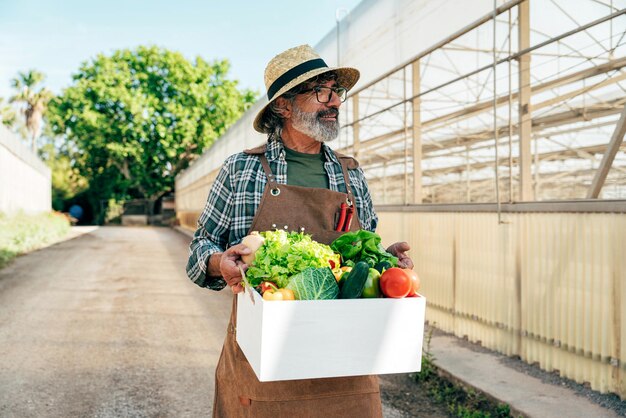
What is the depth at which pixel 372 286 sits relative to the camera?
6.21 feet

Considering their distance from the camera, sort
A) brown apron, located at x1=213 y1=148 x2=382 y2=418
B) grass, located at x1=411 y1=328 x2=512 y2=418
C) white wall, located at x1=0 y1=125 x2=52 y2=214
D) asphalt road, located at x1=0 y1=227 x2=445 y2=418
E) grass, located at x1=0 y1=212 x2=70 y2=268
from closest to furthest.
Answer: brown apron, located at x1=213 y1=148 x2=382 y2=418, grass, located at x1=411 y1=328 x2=512 y2=418, asphalt road, located at x1=0 y1=227 x2=445 y2=418, grass, located at x1=0 y1=212 x2=70 y2=268, white wall, located at x1=0 y1=125 x2=52 y2=214

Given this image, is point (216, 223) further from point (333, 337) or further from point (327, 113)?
point (333, 337)

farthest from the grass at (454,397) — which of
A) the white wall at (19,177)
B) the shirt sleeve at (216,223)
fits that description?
the white wall at (19,177)

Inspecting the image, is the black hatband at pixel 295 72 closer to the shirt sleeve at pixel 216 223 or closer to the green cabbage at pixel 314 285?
the shirt sleeve at pixel 216 223

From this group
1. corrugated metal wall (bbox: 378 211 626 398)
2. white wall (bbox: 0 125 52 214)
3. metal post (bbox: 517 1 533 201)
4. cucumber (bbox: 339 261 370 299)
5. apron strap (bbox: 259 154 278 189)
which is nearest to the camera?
cucumber (bbox: 339 261 370 299)

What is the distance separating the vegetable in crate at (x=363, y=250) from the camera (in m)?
2.14

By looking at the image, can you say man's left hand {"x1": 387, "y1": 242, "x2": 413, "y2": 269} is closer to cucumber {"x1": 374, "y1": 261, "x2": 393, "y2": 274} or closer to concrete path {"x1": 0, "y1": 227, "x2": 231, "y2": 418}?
cucumber {"x1": 374, "y1": 261, "x2": 393, "y2": 274}

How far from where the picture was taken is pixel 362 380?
7.62 ft

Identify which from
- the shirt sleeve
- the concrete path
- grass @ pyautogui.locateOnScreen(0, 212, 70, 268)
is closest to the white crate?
the shirt sleeve

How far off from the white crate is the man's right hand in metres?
0.24

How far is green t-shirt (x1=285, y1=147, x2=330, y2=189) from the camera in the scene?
102 inches

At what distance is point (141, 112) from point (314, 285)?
3827 centimetres

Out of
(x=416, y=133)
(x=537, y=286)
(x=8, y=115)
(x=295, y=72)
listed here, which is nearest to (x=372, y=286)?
(x=295, y=72)

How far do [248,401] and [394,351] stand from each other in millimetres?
750
